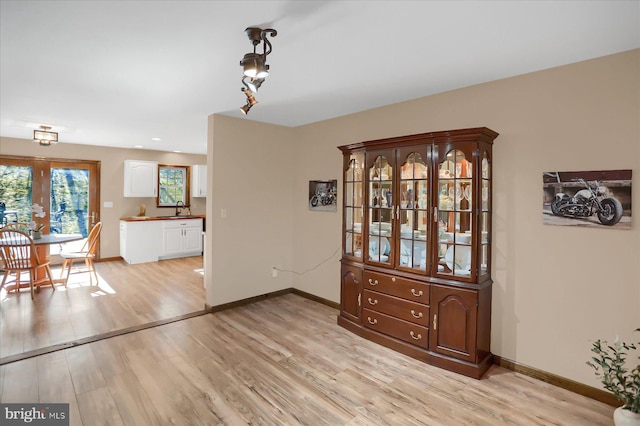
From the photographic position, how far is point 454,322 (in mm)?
2775

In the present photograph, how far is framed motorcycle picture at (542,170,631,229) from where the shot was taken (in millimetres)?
2273

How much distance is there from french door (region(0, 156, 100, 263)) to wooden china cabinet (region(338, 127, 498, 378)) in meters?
6.24

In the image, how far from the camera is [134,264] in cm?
670

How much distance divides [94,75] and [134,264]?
488cm

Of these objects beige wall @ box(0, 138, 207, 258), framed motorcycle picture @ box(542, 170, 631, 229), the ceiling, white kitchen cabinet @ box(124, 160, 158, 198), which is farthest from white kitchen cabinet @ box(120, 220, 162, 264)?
framed motorcycle picture @ box(542, 170, 631, 229)

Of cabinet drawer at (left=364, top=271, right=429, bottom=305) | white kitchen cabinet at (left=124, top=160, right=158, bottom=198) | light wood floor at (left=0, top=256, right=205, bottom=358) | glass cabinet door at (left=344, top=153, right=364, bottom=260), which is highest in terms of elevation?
white kitchen cabinet at (left=124, top=160, right=158, bottom=198)

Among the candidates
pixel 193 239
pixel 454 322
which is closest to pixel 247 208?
pixel 454 322

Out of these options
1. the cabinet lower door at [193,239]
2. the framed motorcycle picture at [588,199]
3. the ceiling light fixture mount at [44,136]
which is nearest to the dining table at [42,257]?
the ceiling light fixture mount at [44,136]

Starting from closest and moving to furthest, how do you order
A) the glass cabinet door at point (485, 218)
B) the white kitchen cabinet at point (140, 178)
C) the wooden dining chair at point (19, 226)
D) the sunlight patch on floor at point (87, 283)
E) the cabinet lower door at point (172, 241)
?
the glass cabinet door at point (485, 218) < the sunlight patch on floor at point (87, 283) < the wooden dining chair at point (19, 226) < the white kitchen cabinet at point (140, 178) < the cabinet lower door at point (172, 241)

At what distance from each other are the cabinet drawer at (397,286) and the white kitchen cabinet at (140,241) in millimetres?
5459

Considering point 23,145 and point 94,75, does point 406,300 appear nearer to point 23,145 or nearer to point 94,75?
point 94,75

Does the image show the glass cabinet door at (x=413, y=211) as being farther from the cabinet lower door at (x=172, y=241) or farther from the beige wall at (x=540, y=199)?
the cabinet lower door at (x=172, y=241)

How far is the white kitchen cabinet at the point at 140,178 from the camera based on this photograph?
7.00 metres

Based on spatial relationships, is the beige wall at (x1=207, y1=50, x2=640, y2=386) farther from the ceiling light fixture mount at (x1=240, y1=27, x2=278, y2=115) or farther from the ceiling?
the ceiling light fixture mount at (x1=240, y1=27, x2=278, y2=115)
